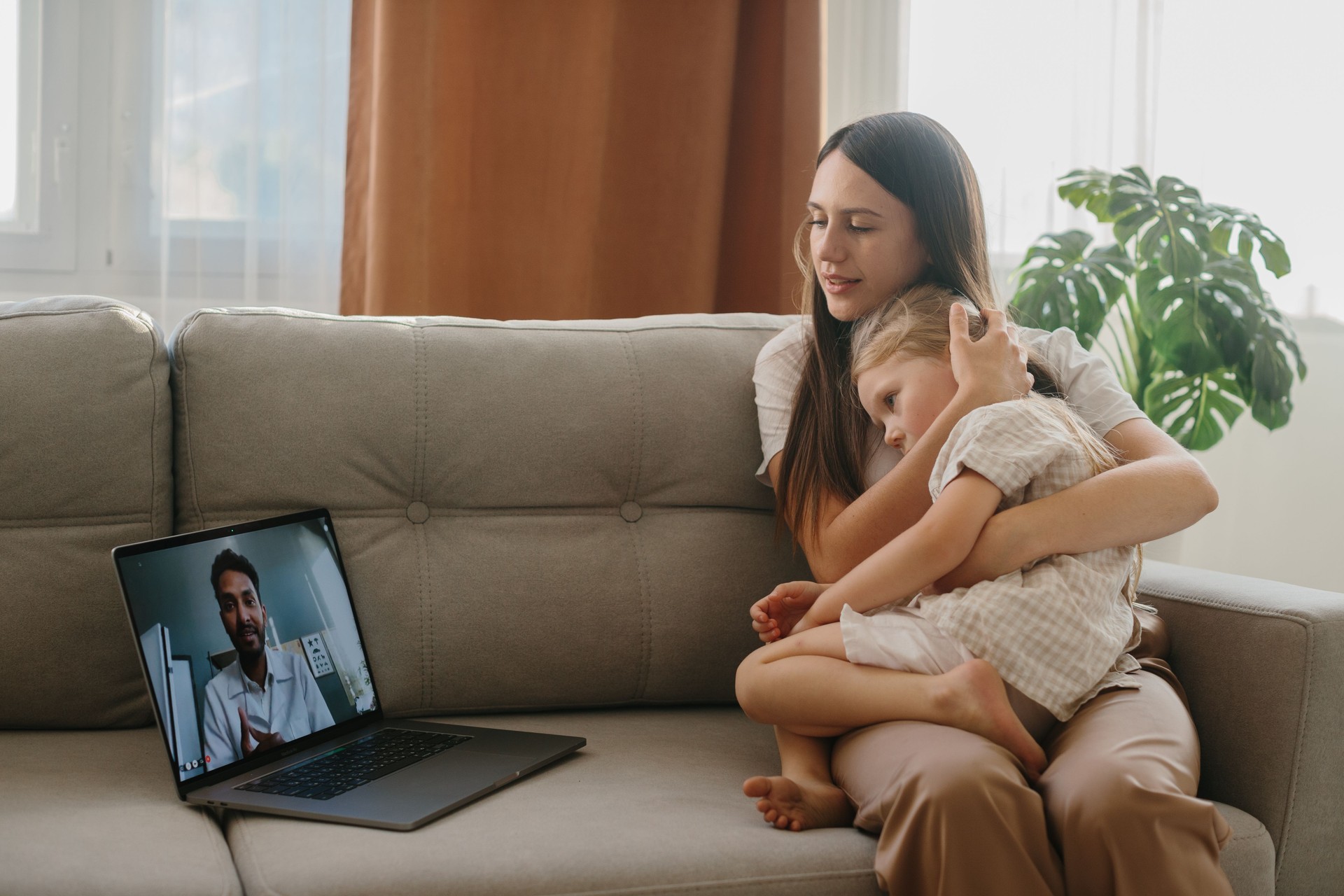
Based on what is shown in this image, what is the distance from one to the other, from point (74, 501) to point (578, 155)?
4.32ft

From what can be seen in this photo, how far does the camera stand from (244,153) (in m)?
2.18

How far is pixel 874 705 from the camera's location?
1113 millimetres

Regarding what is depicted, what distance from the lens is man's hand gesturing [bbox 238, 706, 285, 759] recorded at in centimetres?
118

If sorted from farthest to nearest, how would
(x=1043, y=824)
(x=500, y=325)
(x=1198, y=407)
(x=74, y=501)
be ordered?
(x=1198, y=407) < (x=500, y=325) < (x=74, y=501) < (x=1043, y=824)

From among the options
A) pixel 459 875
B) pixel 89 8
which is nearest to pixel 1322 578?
pixel 459 875

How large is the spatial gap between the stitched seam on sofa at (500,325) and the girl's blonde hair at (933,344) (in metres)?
0.22

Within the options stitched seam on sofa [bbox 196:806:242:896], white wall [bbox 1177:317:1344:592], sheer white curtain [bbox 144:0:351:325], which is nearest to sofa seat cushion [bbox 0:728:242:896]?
stitched seam on sofa [bbox 196:806:242:896]

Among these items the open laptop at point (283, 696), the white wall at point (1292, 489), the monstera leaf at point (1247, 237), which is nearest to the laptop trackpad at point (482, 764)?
the open laptop at point (283, 696)

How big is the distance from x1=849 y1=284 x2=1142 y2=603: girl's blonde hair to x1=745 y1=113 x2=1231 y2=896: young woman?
0.03 m

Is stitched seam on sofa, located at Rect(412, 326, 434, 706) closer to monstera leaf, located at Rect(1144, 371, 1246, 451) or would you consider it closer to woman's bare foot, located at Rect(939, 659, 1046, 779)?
woman's bare foot, located at Rect(939, 659, 1046, 779)

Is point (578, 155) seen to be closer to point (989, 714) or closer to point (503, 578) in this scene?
point (503, 578)

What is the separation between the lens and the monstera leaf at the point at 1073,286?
2.29m

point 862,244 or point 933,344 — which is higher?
point 862,244

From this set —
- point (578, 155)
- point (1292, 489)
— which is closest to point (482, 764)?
point (578, 155)
